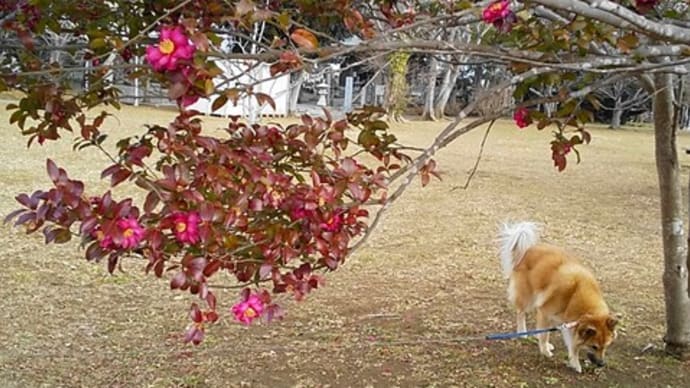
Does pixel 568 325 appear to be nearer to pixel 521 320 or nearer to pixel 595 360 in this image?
pixel 595 360

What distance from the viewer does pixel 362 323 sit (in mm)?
3984

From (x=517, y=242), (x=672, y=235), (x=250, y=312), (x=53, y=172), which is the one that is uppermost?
(x=53, y=172)

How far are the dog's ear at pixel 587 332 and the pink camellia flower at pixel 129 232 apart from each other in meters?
2.43

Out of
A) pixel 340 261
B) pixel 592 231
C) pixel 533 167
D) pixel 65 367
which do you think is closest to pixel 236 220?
pixel 340 261

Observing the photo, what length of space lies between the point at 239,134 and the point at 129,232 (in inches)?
21.7

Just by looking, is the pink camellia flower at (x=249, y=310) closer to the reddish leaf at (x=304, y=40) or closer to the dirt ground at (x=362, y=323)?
the reddish leaf at (x=304, y=40)

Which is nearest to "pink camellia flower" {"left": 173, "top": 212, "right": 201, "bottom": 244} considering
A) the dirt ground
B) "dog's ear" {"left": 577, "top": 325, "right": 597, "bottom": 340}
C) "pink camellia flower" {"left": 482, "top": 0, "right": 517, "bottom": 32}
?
"pink camellia flower" {"left": 482, "top": 0, "right": 517, "bottom": 32}

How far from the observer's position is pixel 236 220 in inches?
58.4

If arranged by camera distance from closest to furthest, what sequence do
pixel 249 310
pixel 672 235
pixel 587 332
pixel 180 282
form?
pixel 180 282, pixel 249 310, pixel 587 332, pixel 672 235

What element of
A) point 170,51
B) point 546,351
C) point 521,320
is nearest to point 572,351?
point 546,351

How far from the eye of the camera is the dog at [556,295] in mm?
3271

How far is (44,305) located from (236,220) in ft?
9.91

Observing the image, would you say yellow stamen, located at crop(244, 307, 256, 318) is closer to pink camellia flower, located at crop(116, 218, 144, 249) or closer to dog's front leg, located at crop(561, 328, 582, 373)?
pink camellia flower, located at crop(116, 218, 144, 249)

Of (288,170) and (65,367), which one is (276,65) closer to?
(288,170)
